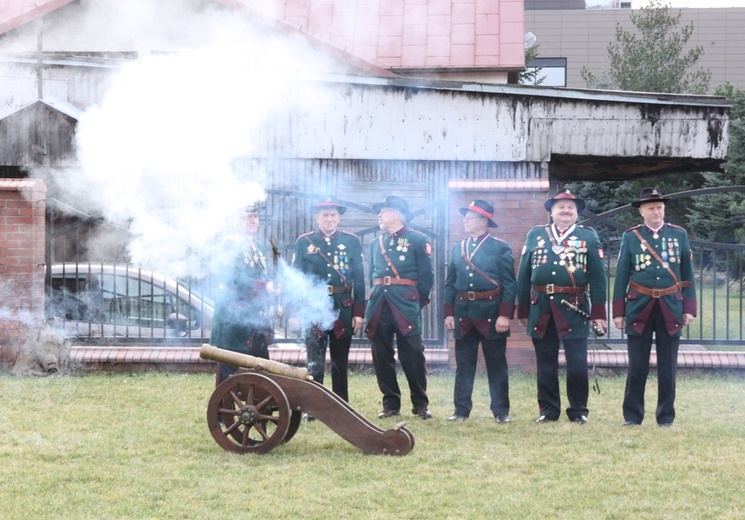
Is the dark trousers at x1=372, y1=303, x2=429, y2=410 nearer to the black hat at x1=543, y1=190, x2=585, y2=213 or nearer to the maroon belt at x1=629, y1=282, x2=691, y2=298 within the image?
the black hat at x1=543, y1=190, x2=585, y2=213

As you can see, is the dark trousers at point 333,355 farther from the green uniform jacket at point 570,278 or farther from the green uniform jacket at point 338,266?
the green uniform jacket at point 570,278

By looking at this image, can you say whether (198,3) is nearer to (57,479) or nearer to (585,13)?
(57,479)

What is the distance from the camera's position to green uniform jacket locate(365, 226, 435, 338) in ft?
26.8

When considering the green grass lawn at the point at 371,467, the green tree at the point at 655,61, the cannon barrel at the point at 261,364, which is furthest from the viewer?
the green tree at the point at 655,61

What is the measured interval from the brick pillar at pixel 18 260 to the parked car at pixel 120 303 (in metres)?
0.48

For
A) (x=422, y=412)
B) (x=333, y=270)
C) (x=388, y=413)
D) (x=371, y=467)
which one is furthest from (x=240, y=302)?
(x=371, y=467)

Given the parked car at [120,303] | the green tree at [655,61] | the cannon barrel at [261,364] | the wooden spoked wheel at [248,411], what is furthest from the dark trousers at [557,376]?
the green tree at [655,61]

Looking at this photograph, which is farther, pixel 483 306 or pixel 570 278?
pixel 483 306

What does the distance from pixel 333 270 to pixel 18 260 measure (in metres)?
4.14

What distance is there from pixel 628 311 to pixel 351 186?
7.86m

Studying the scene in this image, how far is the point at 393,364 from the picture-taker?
8234 millimetres

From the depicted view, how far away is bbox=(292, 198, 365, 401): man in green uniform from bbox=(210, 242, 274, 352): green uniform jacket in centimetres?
46

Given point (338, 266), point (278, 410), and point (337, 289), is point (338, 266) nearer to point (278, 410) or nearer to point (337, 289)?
point (337, 289)

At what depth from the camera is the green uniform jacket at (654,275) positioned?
7.66 meters
